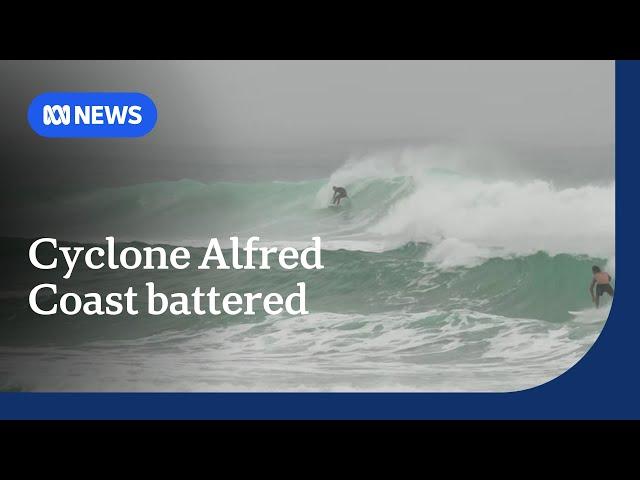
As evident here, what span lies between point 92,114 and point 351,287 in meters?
1.41

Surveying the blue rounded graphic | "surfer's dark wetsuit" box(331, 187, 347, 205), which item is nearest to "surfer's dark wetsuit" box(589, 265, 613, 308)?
"surfer's dark wetsuit" box(331, 187, 347, 205)

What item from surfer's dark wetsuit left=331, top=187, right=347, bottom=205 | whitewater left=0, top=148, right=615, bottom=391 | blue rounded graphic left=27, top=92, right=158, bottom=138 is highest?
blue rounded graphic left=27, top=92, right=158, bottom=138

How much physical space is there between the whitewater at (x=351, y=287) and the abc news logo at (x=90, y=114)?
319 mm

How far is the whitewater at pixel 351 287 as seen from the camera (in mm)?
5547

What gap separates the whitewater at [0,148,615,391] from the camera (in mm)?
5547

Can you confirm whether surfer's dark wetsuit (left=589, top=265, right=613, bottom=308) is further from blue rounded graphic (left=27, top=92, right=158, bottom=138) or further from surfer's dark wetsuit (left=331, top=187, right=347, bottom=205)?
blue rounded graphic (left=27, top=92, right=158, bottom=138)

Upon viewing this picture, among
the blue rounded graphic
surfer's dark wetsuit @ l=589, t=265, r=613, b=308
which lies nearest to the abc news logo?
the blue rounded graphic

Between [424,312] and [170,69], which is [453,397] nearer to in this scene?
[424,312]

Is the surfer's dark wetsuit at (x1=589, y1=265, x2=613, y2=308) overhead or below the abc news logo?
below

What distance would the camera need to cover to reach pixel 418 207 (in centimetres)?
565

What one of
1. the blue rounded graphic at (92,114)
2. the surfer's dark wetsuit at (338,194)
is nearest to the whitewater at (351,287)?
the surfer's dark wetsuit at (338,194)

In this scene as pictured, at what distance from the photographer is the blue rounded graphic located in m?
5.56

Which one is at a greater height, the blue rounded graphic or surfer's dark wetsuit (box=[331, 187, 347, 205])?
the blue rounded graphic

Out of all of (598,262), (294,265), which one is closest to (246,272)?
(294,265)
